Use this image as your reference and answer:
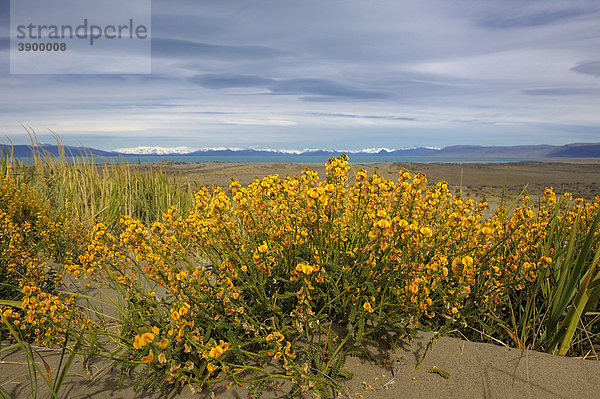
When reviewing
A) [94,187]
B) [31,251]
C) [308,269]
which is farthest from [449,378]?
[94,187]

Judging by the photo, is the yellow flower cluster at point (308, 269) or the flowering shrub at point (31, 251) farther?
the flowering shrub at point (31, 251)

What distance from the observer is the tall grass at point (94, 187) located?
6691mm

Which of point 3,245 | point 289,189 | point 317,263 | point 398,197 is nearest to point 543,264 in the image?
point 398,197

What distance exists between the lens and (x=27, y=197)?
5.34 meters

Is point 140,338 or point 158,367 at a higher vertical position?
point 140,338

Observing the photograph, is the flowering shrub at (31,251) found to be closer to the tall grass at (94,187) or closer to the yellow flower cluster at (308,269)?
the yellow flower cluster at (308,269)

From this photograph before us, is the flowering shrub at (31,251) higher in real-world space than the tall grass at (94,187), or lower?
lower

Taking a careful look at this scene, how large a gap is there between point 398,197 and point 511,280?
0.98 meters

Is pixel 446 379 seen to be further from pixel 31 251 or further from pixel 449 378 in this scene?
pixel 31 251

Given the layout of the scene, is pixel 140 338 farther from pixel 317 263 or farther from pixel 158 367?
pixel 317 263

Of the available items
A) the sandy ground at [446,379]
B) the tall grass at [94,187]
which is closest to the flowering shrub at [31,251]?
the sandy ground at [446,379]

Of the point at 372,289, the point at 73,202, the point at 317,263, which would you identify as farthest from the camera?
the point at 73,202

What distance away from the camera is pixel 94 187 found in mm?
7332

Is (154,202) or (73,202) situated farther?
(154,202)
